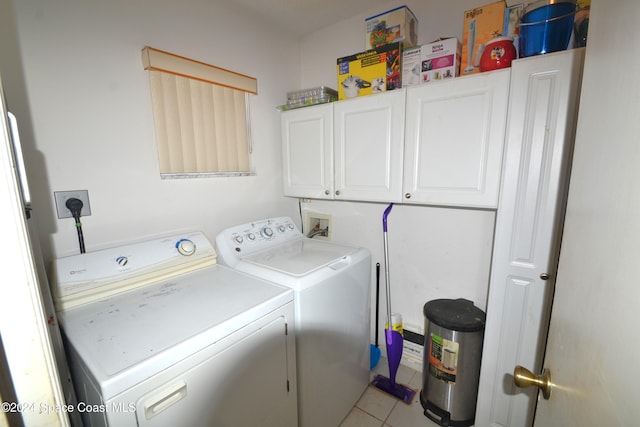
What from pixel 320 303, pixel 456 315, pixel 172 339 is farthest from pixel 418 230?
pixel 172 339

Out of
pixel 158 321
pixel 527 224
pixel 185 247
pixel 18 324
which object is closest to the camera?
pixel 18 324

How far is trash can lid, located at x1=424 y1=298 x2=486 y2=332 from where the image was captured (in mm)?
1462

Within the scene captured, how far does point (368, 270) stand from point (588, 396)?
1.34m

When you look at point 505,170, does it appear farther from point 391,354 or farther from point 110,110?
point 110,110

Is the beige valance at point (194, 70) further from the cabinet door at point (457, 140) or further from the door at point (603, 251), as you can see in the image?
the door at point (603, 251)

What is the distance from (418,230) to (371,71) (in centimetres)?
107

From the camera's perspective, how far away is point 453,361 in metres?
1.52

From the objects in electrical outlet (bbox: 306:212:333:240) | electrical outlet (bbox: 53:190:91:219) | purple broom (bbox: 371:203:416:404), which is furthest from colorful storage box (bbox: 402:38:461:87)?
electrical outlet (bbox: 53:190:91:219)

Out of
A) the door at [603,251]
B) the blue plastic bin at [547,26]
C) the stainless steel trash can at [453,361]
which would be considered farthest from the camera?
the stainless steel trash can at [453,361]

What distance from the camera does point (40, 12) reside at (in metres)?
1.08

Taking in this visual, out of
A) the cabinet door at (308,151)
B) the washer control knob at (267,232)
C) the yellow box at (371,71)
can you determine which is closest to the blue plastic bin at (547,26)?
the yellow box at (371,71)

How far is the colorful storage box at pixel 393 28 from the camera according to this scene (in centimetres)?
153

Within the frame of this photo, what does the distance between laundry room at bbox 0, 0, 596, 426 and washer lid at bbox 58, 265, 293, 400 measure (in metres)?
0.39

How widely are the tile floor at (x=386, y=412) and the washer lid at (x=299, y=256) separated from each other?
102 centimetres
